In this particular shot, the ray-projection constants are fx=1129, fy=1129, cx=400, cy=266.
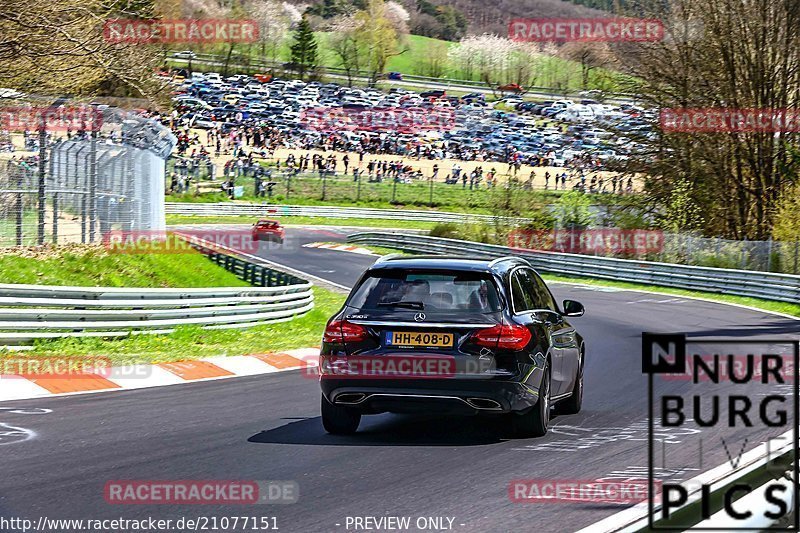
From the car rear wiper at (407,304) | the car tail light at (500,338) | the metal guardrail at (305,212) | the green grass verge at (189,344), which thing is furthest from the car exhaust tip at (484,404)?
the metal guardrail at (305,212)

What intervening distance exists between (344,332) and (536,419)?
1.80 m

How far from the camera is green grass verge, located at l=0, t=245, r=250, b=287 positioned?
17859 millimetres

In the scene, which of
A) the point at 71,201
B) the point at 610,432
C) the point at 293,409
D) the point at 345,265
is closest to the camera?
the point at 610,432

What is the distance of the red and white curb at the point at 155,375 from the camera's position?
12.3 metres

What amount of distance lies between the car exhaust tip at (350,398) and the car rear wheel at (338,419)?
0.24 m

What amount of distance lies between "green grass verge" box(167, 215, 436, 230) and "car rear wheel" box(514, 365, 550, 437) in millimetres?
50993

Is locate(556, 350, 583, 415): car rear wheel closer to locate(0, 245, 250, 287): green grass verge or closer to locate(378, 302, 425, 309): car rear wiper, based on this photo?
locate(378, 302, 425, 309): car rear wiper

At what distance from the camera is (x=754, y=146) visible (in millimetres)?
41812

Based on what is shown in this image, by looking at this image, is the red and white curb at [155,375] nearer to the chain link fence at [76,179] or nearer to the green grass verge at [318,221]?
the chain link fence at [76,179]

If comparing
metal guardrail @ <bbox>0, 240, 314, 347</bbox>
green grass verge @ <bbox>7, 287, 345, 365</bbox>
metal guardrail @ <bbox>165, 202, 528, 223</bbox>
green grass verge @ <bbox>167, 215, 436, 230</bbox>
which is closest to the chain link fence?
metal guardrail @ <bbox>0, 240, 314, 347</bbox>

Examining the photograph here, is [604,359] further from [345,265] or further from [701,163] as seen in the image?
[701,163]

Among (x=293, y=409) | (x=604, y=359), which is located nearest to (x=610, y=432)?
(x=293, y=409)

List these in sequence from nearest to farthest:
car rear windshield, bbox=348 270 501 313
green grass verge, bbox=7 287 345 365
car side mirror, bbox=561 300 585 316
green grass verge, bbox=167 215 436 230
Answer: car rear windshield, bbox=348 270 501 313 < car side mirror, bbox=561 300 585 316 < green grass verge, bbox=7 287 345 365 < green grass verge, bbox=167 215 436 230

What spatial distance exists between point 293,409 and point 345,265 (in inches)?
1143
